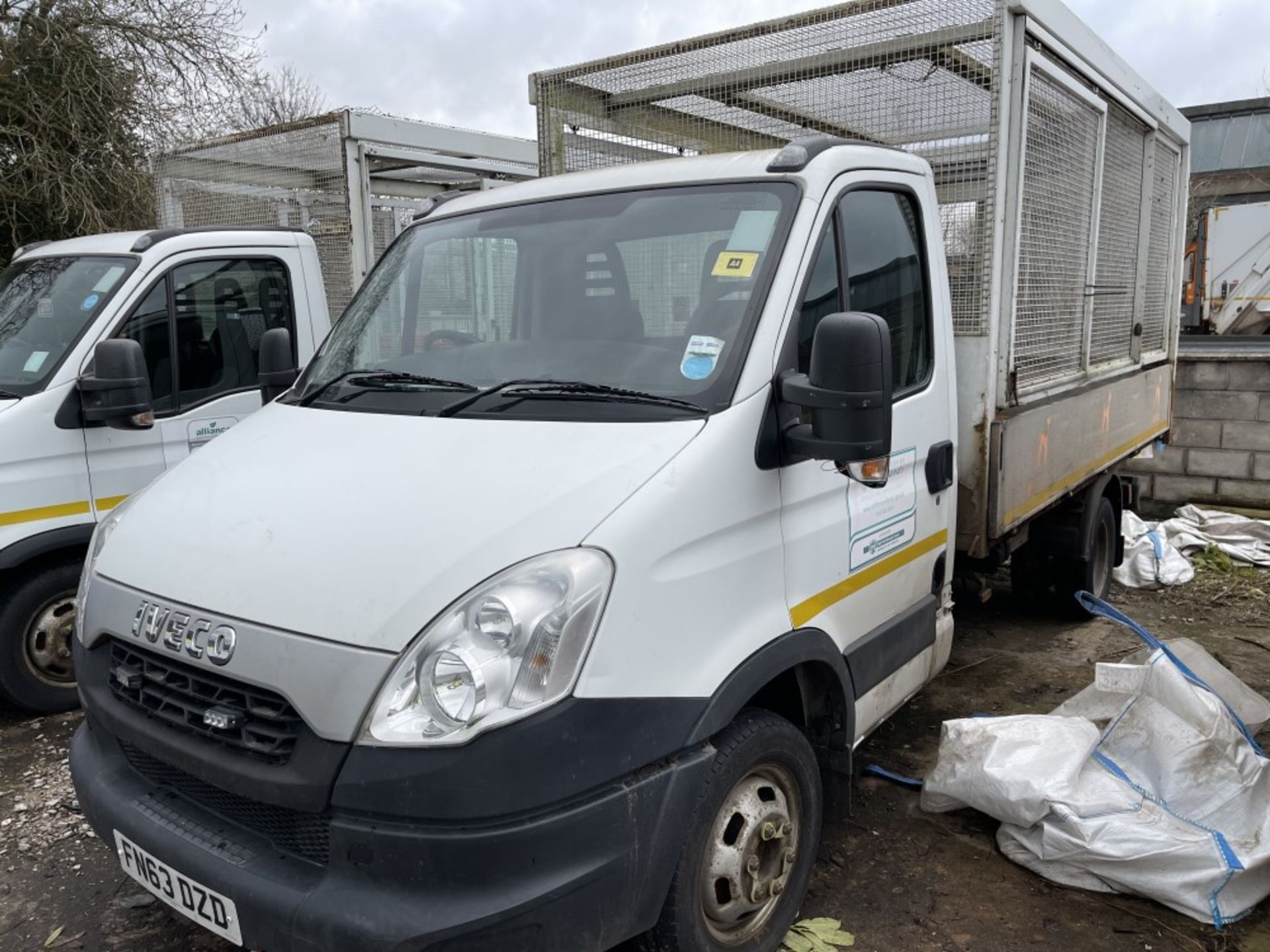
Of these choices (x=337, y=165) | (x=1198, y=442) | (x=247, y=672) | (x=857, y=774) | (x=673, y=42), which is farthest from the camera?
(x=1198, y=442)

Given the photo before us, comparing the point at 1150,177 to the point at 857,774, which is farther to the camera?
the point at 1150,177

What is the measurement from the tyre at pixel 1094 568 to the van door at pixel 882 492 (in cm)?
240

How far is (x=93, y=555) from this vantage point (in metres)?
2.71

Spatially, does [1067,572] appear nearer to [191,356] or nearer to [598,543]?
[598,543]

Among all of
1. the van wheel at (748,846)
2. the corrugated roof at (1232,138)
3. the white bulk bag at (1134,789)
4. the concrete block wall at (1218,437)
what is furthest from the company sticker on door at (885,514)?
the corrugated roof at (1232,138)

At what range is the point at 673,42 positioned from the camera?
4293 millimetres

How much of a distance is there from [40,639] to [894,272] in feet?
12.7

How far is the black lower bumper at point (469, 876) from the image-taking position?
73.7 inches

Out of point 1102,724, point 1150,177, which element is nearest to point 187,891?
point 1102,724

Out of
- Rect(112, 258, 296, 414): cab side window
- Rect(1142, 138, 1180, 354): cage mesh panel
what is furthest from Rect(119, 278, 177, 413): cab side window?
Rect(1142, 138, 1180, 354): cage mesh panel

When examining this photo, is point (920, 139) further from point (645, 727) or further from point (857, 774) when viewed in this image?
point (645, 727)

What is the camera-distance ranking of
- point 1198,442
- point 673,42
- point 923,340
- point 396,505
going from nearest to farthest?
point 396,505, point 923,340, point 673,42, point 1198,442

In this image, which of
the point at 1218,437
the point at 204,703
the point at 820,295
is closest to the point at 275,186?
the point at 820,295

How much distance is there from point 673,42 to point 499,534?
3.04 m
